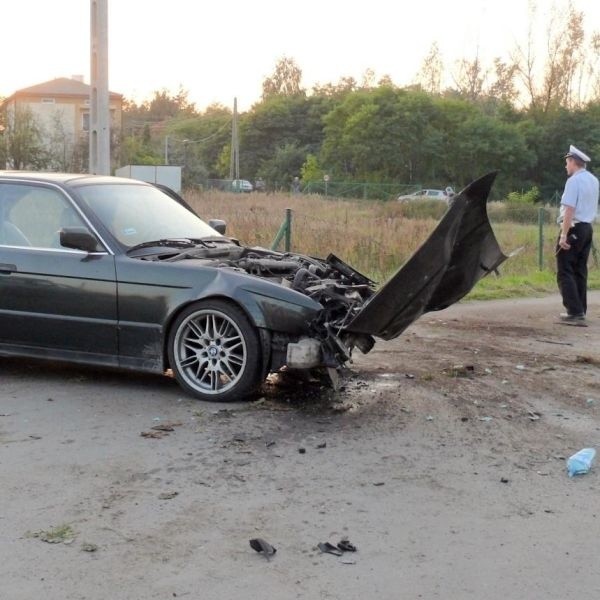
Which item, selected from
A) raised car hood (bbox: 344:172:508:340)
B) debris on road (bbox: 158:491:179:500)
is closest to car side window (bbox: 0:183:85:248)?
raised car hood (bbox: 344:172:508:340)

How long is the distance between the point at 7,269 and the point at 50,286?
1.40 feet

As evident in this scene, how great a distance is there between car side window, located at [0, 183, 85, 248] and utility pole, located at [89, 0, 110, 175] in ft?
15.0

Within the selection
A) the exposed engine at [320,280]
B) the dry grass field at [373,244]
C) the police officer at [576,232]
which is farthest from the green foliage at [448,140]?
the exposed engine at [320,280]

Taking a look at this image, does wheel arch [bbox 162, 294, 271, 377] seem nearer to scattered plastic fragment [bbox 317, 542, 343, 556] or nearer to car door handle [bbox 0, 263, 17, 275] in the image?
car door handle [bbox 0, 263, 17, 275]

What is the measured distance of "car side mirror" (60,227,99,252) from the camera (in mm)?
6465

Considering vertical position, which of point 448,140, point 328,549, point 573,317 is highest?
point 448,140

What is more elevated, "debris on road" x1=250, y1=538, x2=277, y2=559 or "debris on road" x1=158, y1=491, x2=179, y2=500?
"debris on road" x1=158, y1=491, x2=179, y2=500

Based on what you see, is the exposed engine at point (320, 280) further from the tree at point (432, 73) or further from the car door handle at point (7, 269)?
the tree at point (432, 73)

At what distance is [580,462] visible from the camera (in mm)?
5020

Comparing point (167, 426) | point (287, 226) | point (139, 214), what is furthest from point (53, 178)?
point (287, 226)

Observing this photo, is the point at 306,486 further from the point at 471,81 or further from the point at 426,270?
the point at 471,81

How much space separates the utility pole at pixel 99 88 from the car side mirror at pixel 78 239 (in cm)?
528

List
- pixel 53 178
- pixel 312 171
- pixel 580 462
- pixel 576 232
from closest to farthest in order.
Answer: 1. pixel 580 462
2. pixel 53 178
3. pixel 576 232
4. pixel 312 171

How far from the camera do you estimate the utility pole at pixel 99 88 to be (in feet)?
36.6
